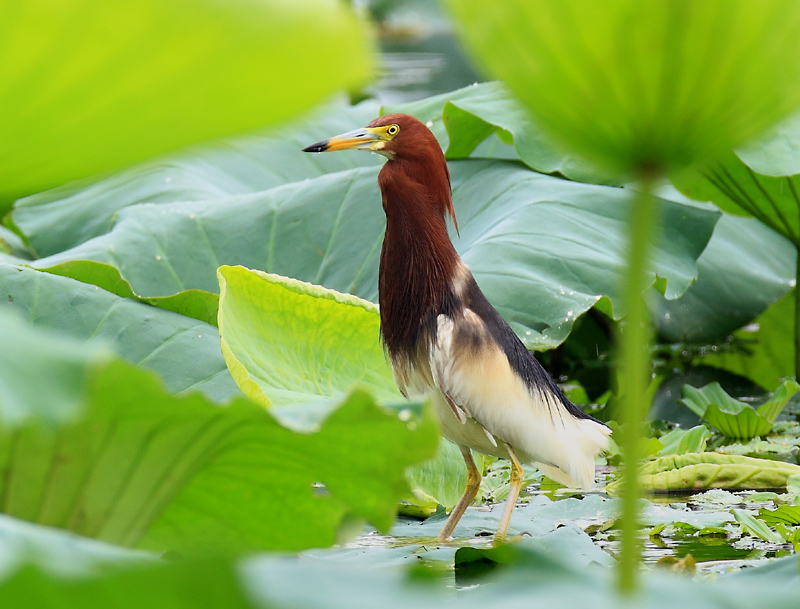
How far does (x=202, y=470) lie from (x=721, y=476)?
1.98m

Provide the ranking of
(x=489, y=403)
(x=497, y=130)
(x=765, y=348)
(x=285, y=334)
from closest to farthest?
1. (x=285, y=334)
2. (x=489, y=403)
3. (x=497, y=130)
4. (x=765, y=348)

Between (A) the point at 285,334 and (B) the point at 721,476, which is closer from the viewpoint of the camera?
(A) the point at 285,334

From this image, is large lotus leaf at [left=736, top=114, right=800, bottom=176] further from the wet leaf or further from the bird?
the bird

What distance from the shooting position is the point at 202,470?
2.15 ft

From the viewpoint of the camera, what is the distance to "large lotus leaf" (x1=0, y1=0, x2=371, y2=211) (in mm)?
294

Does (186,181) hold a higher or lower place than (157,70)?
higher

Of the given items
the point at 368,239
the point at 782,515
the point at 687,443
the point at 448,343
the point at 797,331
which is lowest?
the point at 782,515

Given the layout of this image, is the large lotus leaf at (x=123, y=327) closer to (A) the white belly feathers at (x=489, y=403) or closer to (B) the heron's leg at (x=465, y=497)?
(A) the white belly feathers at (x=489, y=403)

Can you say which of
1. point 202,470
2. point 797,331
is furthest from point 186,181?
point 202,470

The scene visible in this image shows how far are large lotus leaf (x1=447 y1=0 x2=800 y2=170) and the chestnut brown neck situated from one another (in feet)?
5.66

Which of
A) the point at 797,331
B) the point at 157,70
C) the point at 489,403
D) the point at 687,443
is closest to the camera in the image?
the point at 157,70

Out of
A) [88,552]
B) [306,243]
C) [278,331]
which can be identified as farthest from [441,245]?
[88,552]

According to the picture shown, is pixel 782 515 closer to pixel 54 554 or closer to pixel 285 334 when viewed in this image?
pixel 285 334

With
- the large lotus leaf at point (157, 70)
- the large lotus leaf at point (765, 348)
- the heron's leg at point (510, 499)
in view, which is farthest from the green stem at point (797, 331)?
the large lotus leaf at point (157, 70)
